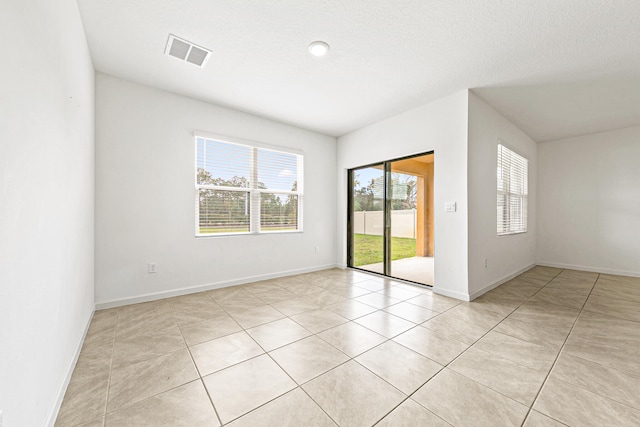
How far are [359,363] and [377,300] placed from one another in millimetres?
1440

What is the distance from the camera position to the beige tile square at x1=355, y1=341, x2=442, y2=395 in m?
1.64

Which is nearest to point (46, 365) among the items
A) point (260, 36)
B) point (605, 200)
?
point (260, 36)

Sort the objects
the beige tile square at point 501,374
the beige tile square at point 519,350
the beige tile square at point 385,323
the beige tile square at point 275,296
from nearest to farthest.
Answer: the beige tile square at point 501,374 < the beige tile square at point 519,350 < the beige tile square at point 385,323 < the beige tile square at point 275,296

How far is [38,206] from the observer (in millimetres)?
1219

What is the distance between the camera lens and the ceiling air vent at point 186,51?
7.79 feet

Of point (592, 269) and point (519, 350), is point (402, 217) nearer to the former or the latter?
point (519, 350)

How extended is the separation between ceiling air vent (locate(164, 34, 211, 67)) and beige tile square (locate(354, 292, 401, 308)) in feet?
10.7

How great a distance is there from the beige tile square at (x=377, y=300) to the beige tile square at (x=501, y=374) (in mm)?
1146

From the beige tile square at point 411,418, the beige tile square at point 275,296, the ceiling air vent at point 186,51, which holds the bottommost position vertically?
the beige tile square at point 275,296

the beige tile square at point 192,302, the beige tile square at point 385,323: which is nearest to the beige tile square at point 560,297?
the beige tile square at point 385,323

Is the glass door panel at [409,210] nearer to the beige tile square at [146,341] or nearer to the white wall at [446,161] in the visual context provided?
the white wall at [446,161]

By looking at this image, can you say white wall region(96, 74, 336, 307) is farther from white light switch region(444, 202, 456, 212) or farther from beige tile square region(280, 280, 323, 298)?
white light switch region(444, 202, 456, 212)

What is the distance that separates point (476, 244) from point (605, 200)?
3.67m

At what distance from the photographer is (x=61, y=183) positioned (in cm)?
160
